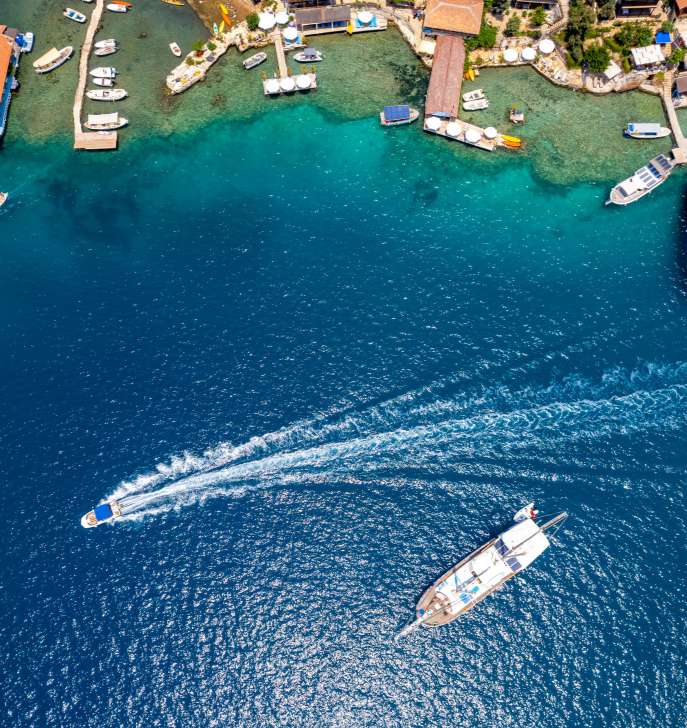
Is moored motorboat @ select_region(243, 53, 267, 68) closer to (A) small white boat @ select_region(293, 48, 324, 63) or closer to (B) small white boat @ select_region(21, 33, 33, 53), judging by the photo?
(A) small white boat @ select_region(293, 48, 324, 63)

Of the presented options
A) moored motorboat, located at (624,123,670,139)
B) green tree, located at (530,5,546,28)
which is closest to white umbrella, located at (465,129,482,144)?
green tree, located at (530,5,546,28)

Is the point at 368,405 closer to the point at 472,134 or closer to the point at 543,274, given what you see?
the point at 543,274

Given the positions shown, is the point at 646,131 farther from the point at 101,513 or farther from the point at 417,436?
the point at 101,513

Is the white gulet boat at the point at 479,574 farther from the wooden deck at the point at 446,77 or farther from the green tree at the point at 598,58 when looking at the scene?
the green tree at the point at 598,58

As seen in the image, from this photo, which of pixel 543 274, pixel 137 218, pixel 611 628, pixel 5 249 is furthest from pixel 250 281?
pixel 611 628

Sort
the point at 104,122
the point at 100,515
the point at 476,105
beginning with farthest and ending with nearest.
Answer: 1. the point at 476,105
2. the point at 104,122
3. the point at 100,515

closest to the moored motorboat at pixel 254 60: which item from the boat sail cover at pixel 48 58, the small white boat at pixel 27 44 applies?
the boat sail cover at pixel 48 58

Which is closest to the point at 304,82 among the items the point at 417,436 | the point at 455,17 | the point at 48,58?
the point at 455,17
